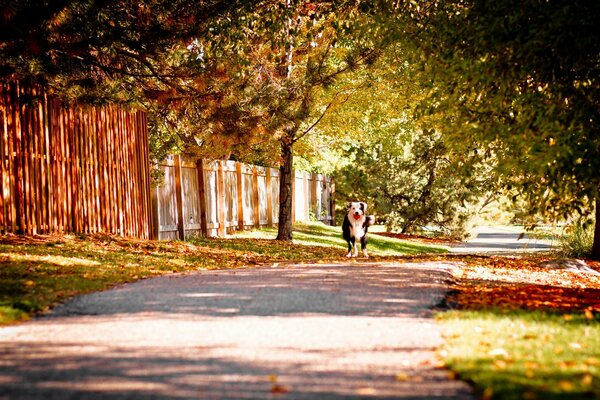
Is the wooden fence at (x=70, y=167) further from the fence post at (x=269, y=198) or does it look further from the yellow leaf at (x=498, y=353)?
the yellow leaf at (x=498, y=353)

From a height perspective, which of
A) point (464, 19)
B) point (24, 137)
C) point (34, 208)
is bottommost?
point (34, 208)

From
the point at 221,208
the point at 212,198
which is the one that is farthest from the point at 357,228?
the point at 221,208

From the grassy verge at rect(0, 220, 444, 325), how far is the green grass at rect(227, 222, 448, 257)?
1.95 meters

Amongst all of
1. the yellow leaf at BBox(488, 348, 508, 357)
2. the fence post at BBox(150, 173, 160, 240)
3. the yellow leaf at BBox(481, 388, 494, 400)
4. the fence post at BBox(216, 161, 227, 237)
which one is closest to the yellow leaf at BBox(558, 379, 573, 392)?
the yellow leaf at BBox(481, 388, 494, 400)

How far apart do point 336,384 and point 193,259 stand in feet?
34.6

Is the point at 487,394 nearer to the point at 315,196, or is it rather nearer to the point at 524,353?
the point at 524,353

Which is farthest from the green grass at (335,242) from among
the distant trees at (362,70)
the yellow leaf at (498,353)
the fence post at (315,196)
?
the yellow leaf at (498,353)

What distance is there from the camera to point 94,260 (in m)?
13.2

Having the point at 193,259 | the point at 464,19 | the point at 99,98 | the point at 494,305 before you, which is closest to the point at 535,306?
the point at 494,305

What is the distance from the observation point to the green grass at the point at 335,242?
24047mm

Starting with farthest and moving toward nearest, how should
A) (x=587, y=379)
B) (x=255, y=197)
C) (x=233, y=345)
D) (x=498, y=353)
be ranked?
(x=255, y=197) → (x=233, y=345) → (x=498, y=353) → (x=587, y=379)

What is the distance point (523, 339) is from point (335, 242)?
60.2ft

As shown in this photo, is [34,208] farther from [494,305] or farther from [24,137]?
[494,305]

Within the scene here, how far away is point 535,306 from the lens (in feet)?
31.7
